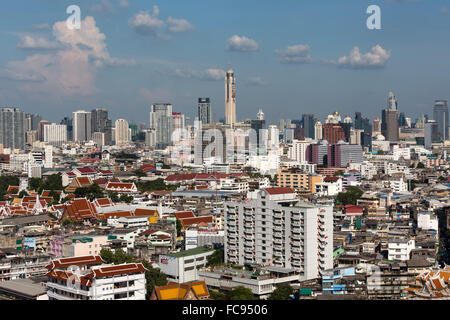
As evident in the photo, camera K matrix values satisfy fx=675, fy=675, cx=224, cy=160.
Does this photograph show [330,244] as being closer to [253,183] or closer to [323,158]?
[253,183]

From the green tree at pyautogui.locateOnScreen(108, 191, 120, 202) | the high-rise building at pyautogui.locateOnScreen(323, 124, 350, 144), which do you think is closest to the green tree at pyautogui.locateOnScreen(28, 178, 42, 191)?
the green tree at pyautogui.locateOnScreen(108, 191, 120, 202)

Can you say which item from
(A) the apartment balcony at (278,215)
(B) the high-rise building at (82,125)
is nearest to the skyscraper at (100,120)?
(B) the high-rise building at (82,125)

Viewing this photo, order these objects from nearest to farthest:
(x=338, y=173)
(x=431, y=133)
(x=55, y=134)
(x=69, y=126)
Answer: (x=338, y=173)
(x=431, y=133)
(x=55, y=134)
(x=69, y=126)

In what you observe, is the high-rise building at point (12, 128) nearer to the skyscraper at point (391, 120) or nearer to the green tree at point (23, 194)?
the green tree at point (23, 194)

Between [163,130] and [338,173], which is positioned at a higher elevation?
[163,130]

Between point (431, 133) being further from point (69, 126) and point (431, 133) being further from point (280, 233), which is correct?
point (280, 233)

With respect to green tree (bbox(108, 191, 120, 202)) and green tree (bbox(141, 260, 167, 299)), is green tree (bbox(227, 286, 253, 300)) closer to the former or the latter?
green tree (bbox(141, 260, 167, 299))

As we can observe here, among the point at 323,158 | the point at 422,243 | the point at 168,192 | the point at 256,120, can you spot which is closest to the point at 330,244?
A: the point at 422,243

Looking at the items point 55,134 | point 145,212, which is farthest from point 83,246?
point 55,134
